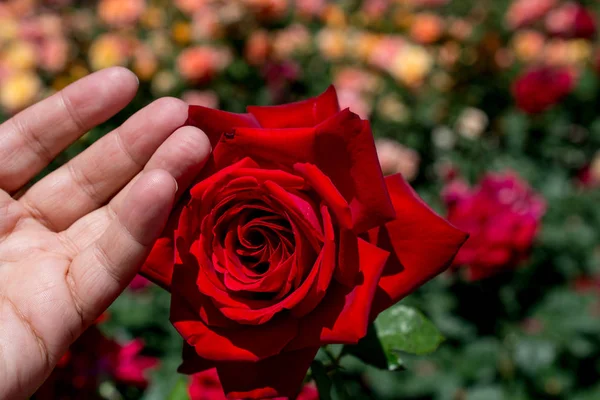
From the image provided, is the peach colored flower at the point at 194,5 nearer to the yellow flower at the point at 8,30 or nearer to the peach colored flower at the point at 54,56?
the peach colored flower at the point at 54,56

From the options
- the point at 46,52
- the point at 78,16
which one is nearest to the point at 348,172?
the point at 46,52

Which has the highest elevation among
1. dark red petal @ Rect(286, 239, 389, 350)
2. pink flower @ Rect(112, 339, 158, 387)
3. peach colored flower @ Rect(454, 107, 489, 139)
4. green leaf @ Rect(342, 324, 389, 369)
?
dark red petal @ Rect(286, 239, 389, 350)

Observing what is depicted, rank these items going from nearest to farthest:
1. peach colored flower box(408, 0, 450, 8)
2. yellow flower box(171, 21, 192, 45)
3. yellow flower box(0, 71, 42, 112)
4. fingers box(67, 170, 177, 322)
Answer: fingers box(67, 170, 177, 322) → yellow flower box(0, 71, 42, 112) → yellow flower box(171, 21, 192, 45) → peach colored flower box(408, 0, 450, 8)

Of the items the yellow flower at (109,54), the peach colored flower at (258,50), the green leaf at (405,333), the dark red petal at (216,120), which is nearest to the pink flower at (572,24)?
the peach colored flower at (258,50)

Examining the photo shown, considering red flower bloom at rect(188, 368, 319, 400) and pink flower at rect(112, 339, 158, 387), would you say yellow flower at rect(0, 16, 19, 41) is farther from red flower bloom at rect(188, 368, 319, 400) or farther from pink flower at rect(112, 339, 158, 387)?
red flower bloom at rect(188, 368, 319, 400)

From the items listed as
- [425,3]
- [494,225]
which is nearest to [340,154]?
[494,225]

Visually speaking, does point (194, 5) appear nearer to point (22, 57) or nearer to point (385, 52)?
point (22, 57)

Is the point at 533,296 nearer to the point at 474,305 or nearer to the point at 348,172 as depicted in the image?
the point at 474,305

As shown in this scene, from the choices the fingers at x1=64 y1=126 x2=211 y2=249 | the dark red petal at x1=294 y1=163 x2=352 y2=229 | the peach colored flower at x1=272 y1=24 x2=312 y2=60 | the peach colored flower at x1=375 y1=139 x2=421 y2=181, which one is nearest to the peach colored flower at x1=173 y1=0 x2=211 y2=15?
the peach colored flower at x1=272 y1=24 x2=312 y2=60
